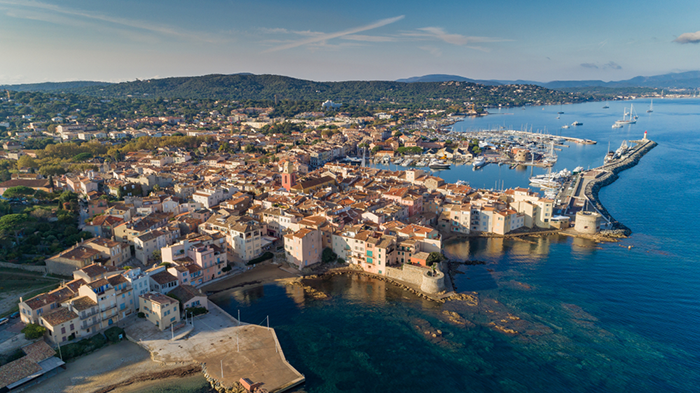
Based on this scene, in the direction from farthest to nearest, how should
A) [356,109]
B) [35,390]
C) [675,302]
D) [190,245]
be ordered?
[356,109] < [190,245] < [675,302] < [35,390]

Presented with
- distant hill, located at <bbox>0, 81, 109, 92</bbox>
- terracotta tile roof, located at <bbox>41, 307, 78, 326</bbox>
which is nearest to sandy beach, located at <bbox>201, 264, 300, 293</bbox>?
terracotta tile roof, located at <bbox>41, 307, 78, 326</bbox>

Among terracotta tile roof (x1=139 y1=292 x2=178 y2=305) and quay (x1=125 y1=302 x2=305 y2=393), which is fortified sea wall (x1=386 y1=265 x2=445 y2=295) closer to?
quay (x1=125 y1=302 x2=305 y2=393)

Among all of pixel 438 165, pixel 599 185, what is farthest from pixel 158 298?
pixel 438 165

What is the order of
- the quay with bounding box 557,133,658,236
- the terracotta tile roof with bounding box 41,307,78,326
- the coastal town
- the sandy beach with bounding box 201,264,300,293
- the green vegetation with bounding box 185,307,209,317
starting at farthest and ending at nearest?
the quay with bounding box 557,133,658,236 < the sandy beach with bounding box 201,264,300,293 < the green vegetation with bounding box 185,307,209,317 < the coastal town < the terracotta tile roof with bounding box 41,307,78,326

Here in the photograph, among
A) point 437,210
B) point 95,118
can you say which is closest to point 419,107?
point 95,118

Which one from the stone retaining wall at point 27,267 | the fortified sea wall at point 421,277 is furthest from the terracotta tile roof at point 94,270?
the fortified sea wall at point 421,277

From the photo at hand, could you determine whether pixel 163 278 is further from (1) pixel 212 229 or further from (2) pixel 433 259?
(2) pixel 433 259

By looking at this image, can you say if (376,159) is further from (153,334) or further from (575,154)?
(153,334)
